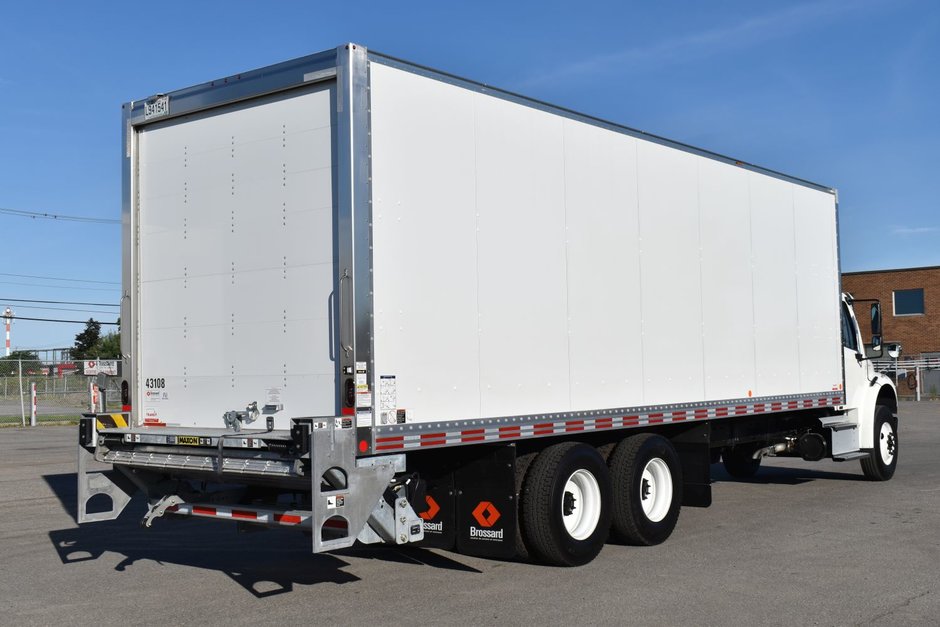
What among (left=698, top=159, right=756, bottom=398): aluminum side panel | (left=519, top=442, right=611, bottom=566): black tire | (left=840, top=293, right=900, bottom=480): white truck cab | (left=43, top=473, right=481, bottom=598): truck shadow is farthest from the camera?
(left=840, top=293, right=900, bottom=480): white truck cab

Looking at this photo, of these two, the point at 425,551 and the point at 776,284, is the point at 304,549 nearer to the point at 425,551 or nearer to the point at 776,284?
the point at 425,551

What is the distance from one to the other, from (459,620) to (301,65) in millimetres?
4106

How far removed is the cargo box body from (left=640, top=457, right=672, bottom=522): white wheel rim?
610 mm

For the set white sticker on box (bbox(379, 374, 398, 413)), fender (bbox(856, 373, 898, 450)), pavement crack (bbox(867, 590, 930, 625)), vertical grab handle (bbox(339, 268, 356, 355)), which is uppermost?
vertical grab handle (bbox(339, 268, 356, 355))

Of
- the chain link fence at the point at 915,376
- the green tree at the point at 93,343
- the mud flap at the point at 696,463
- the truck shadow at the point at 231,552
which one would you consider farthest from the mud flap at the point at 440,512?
the green tree at the point at 93,343

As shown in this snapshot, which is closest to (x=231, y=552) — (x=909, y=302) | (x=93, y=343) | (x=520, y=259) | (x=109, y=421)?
(x=109, y=421)

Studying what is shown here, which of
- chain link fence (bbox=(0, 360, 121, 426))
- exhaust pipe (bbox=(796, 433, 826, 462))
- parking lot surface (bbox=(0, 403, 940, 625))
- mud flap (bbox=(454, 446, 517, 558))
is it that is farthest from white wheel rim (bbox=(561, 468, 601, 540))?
chain link fence (bbox=(0, 360, 121, 426))

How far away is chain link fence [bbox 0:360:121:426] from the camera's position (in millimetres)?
31475

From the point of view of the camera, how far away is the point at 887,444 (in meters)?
14.8

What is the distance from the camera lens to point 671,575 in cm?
825

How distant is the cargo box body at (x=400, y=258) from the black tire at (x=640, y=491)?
1.21ft

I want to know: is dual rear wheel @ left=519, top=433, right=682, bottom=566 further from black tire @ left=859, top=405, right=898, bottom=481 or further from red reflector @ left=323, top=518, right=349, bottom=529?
black tire @ left=859, top=405, right=898, bottom=481

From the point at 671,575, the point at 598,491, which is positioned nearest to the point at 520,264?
the point at 598,491

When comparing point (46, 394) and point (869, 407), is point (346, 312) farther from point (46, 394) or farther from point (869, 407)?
point (46, 394)
